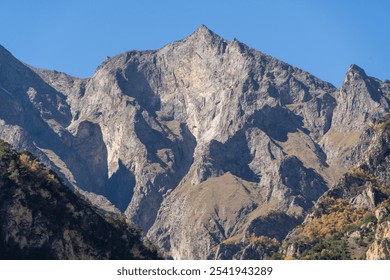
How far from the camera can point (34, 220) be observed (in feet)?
618

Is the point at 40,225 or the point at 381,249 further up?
the point at 40,225

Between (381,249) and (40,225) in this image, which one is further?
(40,225)

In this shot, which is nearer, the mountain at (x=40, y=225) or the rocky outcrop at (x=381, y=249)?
the rocky outcrop at (x=381, y=249)

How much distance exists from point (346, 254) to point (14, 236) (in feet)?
187

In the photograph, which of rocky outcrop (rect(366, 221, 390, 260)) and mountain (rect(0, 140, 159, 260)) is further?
mountain (rect(0, 140, 159, 260))

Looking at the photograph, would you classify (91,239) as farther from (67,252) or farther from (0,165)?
(0,165)

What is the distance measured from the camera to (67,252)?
187750 millimetres
